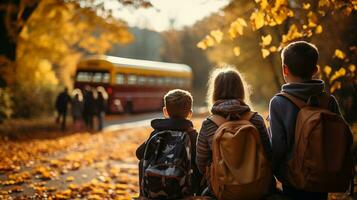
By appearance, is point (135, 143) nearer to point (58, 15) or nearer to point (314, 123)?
point (58, 15)

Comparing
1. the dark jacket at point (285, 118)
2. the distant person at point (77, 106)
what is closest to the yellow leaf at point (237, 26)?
the dark jacket at point (285, 118)

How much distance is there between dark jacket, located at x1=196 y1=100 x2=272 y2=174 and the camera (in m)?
3.28

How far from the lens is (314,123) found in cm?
299

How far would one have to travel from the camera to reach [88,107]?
60.7 ft

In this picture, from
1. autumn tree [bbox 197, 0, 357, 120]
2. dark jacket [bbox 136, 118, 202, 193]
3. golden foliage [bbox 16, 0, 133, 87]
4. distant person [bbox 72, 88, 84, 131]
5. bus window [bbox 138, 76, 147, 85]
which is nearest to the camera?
dark jacket [bbox 136, 118, 202, 193]

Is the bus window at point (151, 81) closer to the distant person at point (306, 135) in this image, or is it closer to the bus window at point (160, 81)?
the bus window at point (160, 81)

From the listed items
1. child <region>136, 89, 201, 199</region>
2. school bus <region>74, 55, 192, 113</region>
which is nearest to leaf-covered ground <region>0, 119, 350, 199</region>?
child <region>136, 89, 201, 199</region>

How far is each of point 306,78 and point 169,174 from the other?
55.0 inches

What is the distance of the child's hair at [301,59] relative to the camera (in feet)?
10.8

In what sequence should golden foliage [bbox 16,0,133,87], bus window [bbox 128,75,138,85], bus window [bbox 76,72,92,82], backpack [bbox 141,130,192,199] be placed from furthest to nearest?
bus window [bbox 128,75,138,85]
bus window [bbox 76,72,92,82]
golden foliage [bbox 16,0,133,87]
backpack [bbox 141,130,192,199]

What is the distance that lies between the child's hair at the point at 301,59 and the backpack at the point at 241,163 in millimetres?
615

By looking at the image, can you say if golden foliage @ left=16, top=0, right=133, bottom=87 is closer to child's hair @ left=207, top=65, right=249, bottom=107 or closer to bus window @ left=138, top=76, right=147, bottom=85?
bus window @ left=138, top=76, right=147, bottom=85

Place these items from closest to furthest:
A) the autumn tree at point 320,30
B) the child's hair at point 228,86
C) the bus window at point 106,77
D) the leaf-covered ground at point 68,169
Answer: the child's hair at point 228,86, the autumn tree at point 320,30, the leaf-covered ground at point 68,169, the bus window at point 106,77

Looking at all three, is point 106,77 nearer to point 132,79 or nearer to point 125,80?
point 125,80
